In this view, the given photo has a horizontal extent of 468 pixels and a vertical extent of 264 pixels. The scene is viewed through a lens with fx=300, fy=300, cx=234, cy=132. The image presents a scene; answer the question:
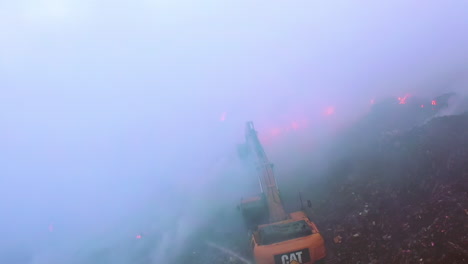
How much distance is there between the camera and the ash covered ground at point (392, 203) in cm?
652

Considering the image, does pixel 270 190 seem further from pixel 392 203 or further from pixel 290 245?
pixel 392 203

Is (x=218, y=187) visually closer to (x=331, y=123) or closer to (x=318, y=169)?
(x=318, y=169)

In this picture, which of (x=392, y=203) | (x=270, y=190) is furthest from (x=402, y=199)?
(x=270, y=190)

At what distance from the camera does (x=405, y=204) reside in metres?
8.28

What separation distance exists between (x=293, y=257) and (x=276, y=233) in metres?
0.74

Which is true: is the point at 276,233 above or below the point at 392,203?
above

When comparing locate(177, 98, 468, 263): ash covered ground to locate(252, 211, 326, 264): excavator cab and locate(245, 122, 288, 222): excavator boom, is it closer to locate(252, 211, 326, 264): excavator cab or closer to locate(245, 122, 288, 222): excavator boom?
locate(245, 122, 288, 222): excavator boom

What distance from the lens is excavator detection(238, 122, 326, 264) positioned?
19.1 ft

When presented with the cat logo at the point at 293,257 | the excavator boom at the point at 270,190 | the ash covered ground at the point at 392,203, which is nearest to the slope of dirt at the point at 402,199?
the ash covered ground at the point at 392,203

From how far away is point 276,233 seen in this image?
645 centimetres

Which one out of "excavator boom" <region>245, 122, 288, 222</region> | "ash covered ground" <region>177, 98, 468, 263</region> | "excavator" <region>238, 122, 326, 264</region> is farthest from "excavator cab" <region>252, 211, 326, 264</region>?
"ash covered ground" <region>177, 98, 468, 263</region>

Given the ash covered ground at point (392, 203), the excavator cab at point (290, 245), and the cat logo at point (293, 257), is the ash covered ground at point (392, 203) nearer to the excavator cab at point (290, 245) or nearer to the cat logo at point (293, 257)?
the excavator cab at point (290, 245)

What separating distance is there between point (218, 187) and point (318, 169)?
4658 millimetres

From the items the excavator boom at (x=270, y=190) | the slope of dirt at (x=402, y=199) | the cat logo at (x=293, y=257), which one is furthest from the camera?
the excavator boom at (x=270, y=190)
